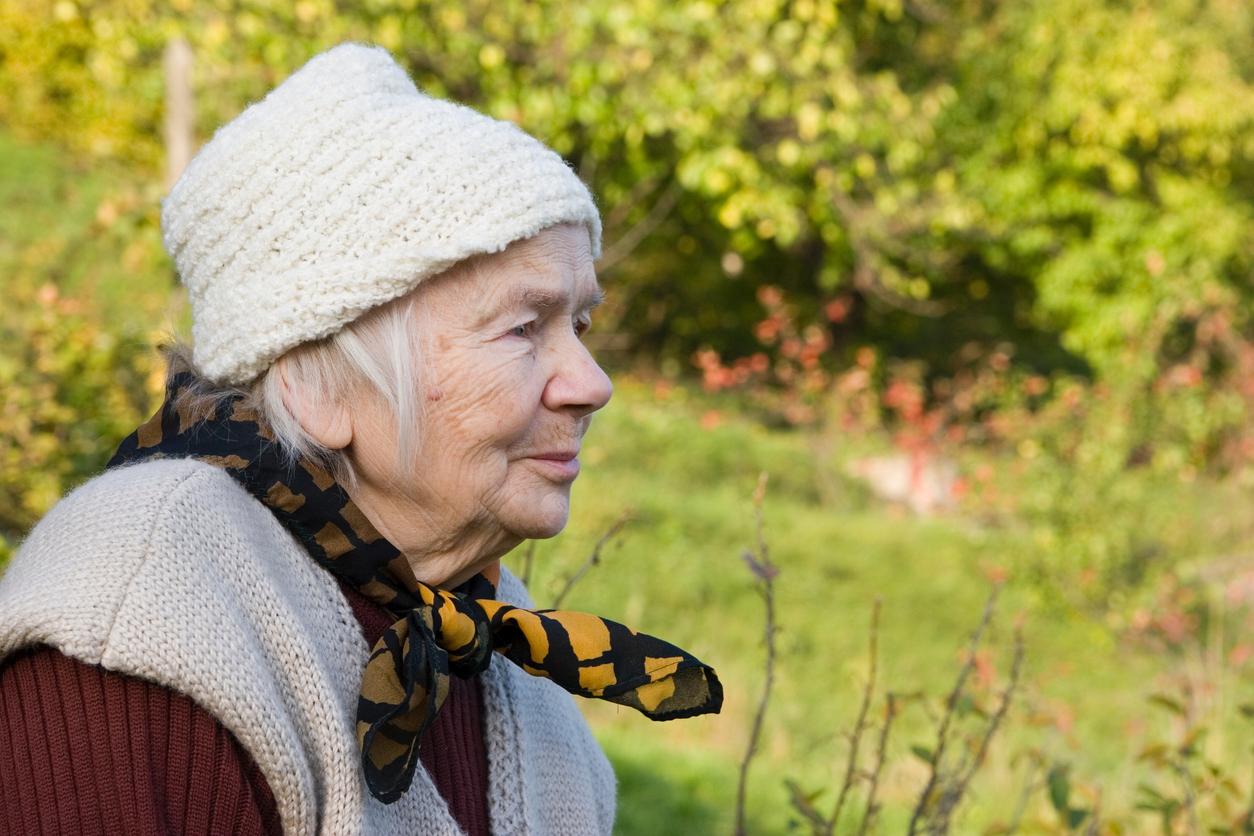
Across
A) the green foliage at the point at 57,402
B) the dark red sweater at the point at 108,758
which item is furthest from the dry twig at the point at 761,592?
the green foliage at the point at 57,402

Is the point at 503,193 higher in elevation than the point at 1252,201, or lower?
higher

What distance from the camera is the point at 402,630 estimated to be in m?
1.47

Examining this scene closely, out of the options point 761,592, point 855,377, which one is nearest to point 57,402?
point 761,592

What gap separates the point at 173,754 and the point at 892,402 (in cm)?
1113

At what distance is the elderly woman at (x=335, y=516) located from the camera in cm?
129

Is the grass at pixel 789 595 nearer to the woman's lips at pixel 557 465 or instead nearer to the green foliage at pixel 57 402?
the green foliage at pixel 57 402

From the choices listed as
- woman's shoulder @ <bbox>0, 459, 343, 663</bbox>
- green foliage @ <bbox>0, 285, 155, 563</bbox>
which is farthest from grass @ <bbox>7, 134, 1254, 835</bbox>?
woman's shoulder @ <bbox>0, 459, 343, 663</bbox>

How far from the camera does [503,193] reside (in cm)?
156

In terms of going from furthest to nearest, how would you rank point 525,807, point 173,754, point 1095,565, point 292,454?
1. point 1095,565
2. point 525,807
3. point 292,454
4. point 173,754

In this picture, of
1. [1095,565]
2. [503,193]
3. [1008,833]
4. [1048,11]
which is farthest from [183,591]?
[1048,11]

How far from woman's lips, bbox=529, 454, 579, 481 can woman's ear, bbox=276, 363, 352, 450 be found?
0.72 feet

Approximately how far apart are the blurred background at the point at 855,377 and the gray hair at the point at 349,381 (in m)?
0.83

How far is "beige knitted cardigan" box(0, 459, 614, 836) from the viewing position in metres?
1.28

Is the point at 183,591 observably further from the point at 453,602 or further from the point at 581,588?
the point at 581,588
